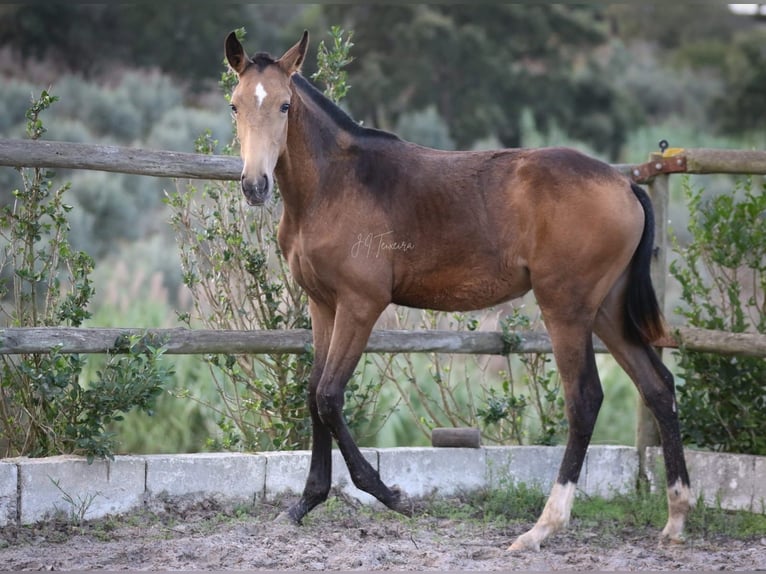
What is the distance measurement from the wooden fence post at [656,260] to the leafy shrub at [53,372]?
3.01 metres

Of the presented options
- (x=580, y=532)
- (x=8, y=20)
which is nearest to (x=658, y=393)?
(x=580, y=532)

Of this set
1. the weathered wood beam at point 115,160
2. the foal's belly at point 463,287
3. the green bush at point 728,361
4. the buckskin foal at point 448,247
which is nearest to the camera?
the buckskin foal at point 448,247

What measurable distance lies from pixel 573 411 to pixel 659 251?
1.70 m

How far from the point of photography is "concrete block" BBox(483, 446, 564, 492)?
585 cm

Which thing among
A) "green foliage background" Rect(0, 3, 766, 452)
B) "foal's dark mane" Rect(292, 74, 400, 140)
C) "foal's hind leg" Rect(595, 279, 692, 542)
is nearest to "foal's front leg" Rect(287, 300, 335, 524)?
"foal's dark mane" Rect(292, 74, 400, 140)

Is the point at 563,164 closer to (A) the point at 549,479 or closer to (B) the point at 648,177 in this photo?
(B) the point at 648,177

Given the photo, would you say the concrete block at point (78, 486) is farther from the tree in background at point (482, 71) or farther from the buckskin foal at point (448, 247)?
the tree in background at point (482, 71)

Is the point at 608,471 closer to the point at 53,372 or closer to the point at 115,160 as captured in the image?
the point at 53,372

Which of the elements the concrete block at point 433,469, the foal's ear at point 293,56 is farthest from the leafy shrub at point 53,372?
the concrete block at point 433,469

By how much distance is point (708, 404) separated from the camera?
19.4 feet

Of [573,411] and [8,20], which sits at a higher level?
[8,20]

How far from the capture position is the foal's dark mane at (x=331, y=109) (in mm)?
5059

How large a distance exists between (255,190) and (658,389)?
2375mm
